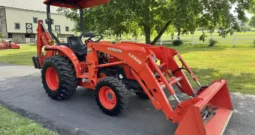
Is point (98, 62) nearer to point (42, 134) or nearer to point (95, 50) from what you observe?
point (95, 50)

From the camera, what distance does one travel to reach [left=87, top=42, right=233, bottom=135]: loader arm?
3.03 metres

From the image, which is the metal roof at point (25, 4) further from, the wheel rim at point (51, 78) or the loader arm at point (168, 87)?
the loader arm at point (168, 87)

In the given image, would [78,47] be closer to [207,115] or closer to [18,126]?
[18,126]

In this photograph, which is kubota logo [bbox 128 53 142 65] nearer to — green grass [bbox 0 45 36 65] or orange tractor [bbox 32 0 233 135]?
orange tractor [bbox 32 0 233 135]

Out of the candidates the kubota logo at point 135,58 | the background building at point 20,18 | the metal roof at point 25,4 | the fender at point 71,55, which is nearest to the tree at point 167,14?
the fender at point 71,55

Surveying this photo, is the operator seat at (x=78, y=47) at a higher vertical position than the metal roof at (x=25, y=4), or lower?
lower

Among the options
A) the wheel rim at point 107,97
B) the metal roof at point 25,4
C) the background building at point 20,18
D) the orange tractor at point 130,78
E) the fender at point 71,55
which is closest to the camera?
the orange tractor at point 130,78

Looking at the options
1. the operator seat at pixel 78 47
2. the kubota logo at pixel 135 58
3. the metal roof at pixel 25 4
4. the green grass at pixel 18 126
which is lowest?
the green grass at pixel 18 126

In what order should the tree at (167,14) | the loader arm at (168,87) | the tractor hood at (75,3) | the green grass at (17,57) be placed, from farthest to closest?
1. the green grass at (17,57)
2. the tree at (167,14)
3. the tractor hood at (75,3)
4. the loader arm at (168,87)

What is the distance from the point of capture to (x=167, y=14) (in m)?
7.36

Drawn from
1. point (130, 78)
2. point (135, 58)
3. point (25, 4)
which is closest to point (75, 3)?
point (130, 78)

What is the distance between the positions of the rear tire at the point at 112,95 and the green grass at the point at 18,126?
44.0 inches

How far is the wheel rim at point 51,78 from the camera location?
209 inches

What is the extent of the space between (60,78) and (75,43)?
1.02 metres
